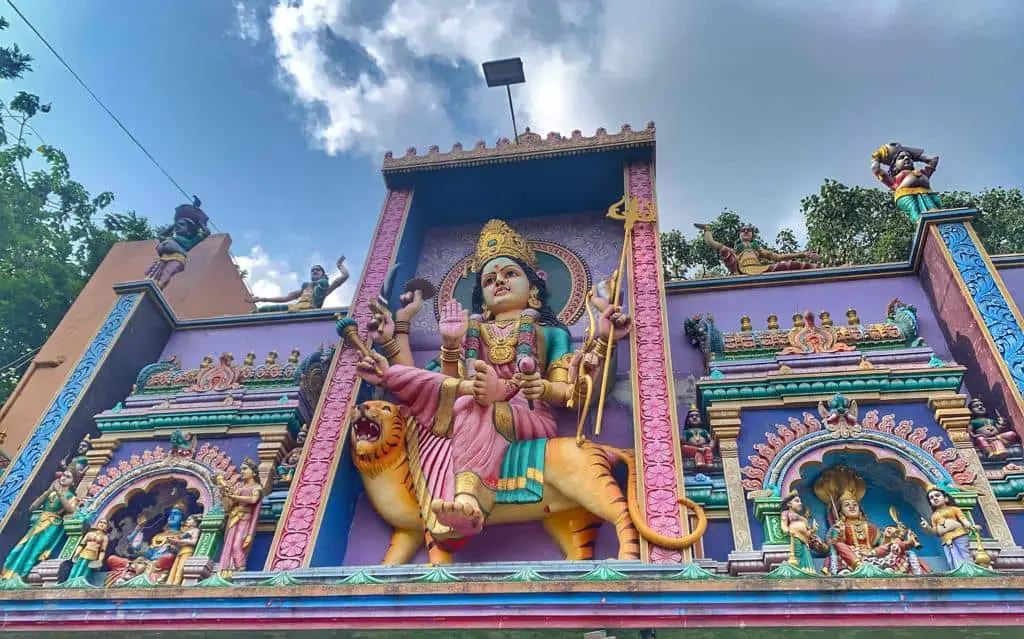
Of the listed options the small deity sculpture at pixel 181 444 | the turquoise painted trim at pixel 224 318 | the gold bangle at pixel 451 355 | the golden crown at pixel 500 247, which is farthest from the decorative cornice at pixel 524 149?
the small deity sculpture at pixel 181 444

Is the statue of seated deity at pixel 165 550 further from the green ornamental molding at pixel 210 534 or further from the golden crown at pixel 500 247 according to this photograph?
the golden crown at pixel 500 247

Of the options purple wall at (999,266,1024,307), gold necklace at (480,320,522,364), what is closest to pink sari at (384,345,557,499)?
gold necklace at (480,320,522,364)

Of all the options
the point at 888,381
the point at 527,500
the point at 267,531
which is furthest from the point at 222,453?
the point at 888,381

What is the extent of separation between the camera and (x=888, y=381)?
6.80 metres

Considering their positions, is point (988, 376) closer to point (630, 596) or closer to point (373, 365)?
point (630, 596)

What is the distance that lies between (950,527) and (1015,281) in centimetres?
342

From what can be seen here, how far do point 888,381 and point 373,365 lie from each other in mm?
4276

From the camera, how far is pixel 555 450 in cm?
684

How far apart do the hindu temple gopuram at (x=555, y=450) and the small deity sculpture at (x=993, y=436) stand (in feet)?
0.08

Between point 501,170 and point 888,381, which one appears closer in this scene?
point 888,381

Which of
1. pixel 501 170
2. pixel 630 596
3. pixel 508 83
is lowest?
pixel 630 596

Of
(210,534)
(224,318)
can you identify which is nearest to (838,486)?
(210,534)

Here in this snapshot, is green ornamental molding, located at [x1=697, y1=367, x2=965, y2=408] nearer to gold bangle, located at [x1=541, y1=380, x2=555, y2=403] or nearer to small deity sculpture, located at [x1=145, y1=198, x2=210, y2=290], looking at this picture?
gold bangle, located at [x1=541, y1=380, x2=555, y2=403]

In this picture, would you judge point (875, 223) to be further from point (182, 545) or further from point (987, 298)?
point (182, 545)
